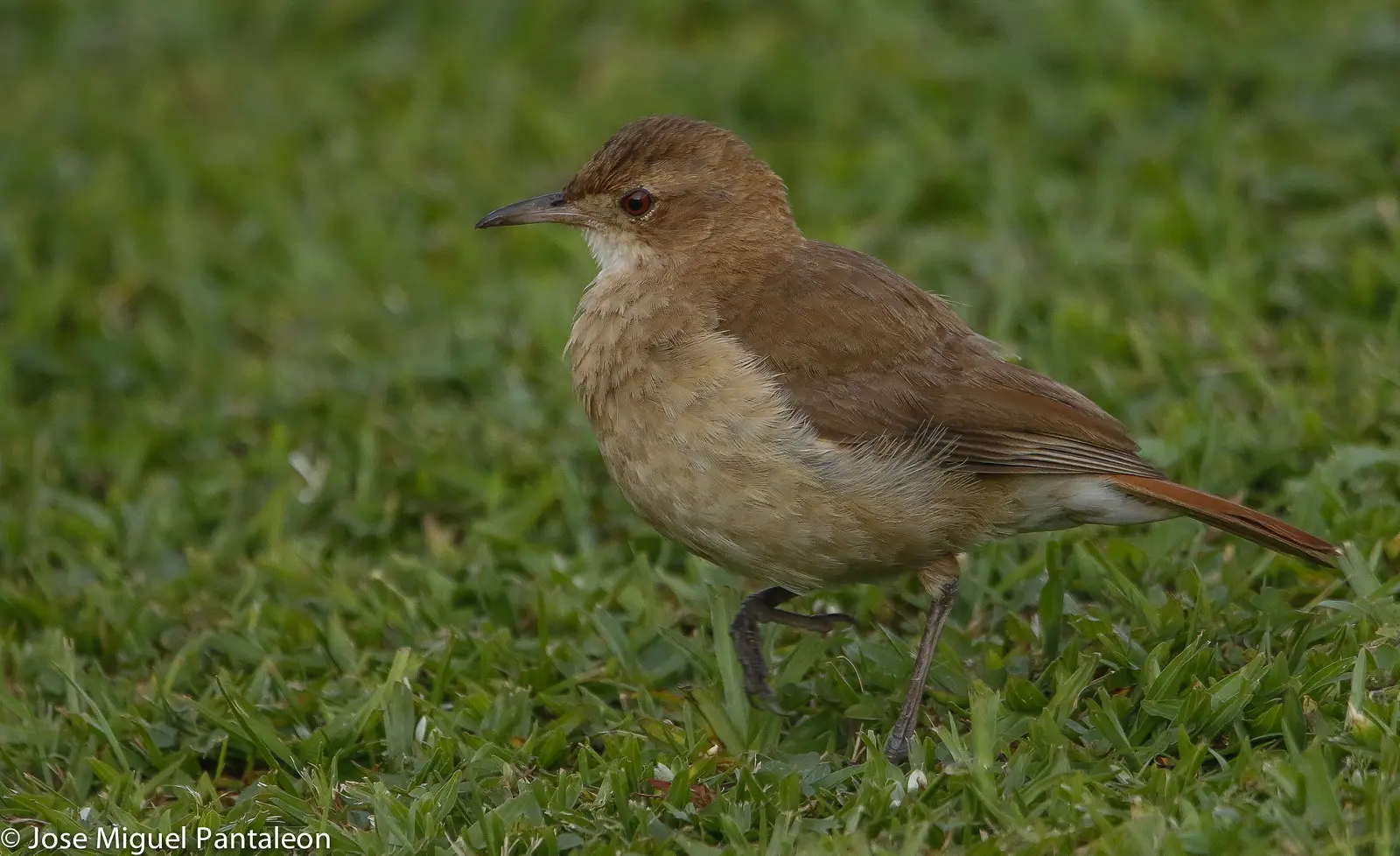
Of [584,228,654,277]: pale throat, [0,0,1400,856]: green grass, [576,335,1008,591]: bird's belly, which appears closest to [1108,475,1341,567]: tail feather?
[0,0,1400,856]: green grass

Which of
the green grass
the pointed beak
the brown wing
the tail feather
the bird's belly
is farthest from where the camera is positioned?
the pointed beak

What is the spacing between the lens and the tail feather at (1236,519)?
5.33 meters

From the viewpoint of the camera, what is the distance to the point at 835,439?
5.54 metres

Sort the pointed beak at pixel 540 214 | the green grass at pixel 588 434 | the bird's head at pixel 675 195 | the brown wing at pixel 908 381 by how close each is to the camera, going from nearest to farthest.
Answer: the green grass at pixel 588 434, the brown wing at pixel 908 381, the bird's head at pixel 675 195, the pointed beak at pixel 540 214

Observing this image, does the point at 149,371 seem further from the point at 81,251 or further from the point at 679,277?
the point at 679,277

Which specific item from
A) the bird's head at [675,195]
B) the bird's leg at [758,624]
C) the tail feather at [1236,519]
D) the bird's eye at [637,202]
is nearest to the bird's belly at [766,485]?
the bird's leg at [758,624]

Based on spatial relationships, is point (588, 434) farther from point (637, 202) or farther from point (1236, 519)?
point (1236, 519)

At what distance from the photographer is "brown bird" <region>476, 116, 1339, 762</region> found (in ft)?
17.9

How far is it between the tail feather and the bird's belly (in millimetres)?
528

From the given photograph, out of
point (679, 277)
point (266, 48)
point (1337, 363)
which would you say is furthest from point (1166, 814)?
point (266, 48)

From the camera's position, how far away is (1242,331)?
743 centimetres

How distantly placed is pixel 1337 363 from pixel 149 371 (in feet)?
16.9

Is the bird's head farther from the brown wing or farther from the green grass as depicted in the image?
the green grass

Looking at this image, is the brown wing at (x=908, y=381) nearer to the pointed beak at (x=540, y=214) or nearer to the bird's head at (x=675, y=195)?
the bird's head at (x=675, y=195)
